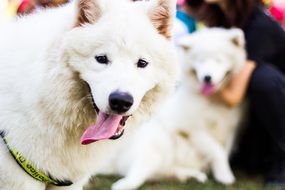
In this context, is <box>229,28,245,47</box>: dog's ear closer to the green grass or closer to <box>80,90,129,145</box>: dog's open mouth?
the green grass

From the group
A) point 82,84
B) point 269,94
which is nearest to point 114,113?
point 82,84

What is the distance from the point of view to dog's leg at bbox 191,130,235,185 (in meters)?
4.34

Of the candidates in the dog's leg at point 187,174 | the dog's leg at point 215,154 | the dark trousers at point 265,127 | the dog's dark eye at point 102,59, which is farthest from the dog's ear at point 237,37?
the dog's dark eye at point 102,59

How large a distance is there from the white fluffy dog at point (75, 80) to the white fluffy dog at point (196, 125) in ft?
5.93

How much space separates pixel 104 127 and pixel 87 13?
0.45m

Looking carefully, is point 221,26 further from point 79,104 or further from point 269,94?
point 79,104

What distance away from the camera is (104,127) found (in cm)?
227

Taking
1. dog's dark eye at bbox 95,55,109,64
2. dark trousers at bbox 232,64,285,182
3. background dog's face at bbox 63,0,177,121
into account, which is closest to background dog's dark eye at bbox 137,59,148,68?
background dog's face at bbox 63,0,177,121

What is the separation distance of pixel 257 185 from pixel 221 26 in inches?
51.0

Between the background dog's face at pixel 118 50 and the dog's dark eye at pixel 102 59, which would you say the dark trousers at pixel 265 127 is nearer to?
the background dog's face at pixel 118 50

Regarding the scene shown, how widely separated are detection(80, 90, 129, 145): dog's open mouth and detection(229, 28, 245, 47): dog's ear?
7.19 feet

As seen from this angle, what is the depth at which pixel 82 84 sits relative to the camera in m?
2.31

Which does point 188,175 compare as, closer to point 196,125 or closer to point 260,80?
point 196,125

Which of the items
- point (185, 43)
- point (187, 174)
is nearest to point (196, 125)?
point (187, 174)
